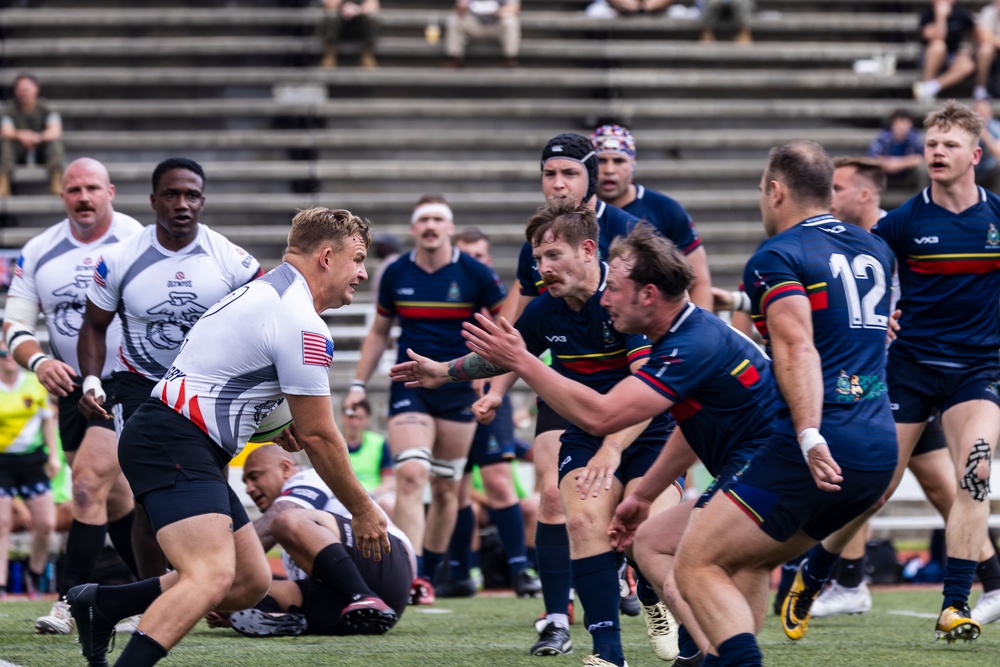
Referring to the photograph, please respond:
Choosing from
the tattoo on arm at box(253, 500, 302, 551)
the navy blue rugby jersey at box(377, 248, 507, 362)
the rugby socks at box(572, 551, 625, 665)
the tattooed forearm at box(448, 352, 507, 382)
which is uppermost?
Result: the tattooed forearm at box(448, 352, 507, 382)

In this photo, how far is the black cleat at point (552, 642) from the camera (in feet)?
20.1

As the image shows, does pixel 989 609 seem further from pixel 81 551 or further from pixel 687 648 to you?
pixel 81 551

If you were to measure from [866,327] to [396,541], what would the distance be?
10.6ft

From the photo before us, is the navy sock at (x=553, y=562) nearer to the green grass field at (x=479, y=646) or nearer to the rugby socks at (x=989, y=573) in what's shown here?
the green grass field at (x=479, y=646)

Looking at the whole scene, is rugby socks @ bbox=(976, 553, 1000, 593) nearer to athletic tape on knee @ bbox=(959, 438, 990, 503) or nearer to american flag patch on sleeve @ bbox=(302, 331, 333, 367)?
athletic tape on knee @ bbox=(959, 438, 990, 503)

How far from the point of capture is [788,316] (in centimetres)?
467

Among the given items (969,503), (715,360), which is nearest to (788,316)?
(715,360)

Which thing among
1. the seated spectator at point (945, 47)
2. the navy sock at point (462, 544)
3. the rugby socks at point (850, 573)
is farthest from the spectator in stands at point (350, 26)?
the rugby socks at point (850, 573)

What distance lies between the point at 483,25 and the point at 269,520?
36.7 ft

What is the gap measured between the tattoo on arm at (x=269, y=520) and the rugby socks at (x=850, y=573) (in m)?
3.49

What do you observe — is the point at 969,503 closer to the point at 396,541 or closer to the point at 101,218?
the point at 396,541

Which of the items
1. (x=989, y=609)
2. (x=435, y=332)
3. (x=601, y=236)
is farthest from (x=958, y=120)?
(x=435, y=332)

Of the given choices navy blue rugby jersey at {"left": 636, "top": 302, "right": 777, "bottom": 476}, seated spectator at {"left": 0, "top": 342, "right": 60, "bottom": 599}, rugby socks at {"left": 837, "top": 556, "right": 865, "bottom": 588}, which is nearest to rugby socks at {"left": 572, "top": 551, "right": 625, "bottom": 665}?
navy blue rugby jersey at {"left": 636, "top": 302, "right": 777, "bottom": 476}

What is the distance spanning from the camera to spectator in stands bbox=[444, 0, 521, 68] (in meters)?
16.9
